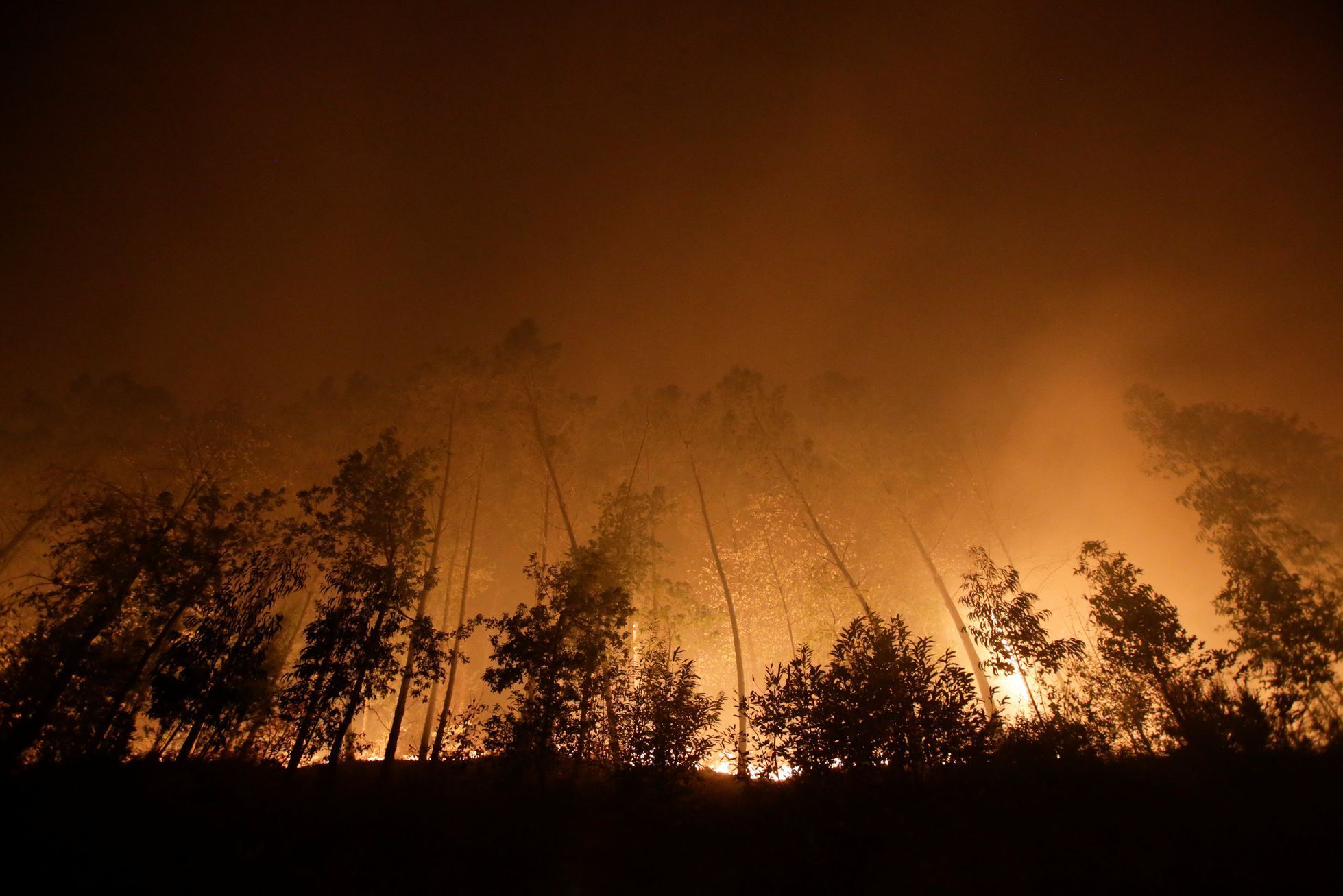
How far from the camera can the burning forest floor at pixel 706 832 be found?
8.05 m

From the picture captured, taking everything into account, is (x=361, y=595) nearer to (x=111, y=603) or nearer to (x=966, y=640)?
(x=111, y=603)

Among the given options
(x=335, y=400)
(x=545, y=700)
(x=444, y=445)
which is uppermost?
(x=335, y=400)

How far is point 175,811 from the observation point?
932 centimetres

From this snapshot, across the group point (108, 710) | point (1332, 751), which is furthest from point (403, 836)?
point (1332, 751)

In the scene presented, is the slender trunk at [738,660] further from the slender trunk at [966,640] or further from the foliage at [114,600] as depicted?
the foliage at [114,600]

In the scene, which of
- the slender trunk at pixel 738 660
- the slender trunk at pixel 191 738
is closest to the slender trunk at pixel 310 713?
the slender trunk at pixel 191 738

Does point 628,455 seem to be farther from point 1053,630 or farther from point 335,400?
point 1053,630

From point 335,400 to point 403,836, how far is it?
2336 centimetres

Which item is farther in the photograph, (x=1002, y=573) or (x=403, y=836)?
(x=1002, y=573)

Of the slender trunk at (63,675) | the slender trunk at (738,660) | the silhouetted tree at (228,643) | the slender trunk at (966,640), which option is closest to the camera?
the slender trunk at (63,675)

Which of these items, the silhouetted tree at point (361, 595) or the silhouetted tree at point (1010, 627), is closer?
the silhouetted tree at point (361, 595)

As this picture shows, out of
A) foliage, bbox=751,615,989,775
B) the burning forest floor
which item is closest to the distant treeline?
foliage, bbox=751,615,989,775

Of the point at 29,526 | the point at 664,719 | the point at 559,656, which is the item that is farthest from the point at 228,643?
the point at 29,526

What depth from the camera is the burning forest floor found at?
8055 mm
